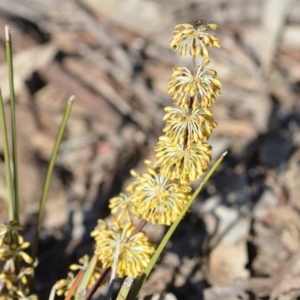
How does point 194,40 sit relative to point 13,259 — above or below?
above

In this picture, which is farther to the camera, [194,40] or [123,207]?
[123,207]

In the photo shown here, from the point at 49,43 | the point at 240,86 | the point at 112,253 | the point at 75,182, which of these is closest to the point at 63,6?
the point at 49,43

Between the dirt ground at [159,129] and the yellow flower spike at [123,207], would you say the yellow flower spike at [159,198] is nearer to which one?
the yellow flower spike at [123,207]

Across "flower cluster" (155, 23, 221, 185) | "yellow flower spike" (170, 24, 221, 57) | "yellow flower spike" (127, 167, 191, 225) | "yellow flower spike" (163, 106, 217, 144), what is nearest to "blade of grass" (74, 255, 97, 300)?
"yellow flower spike" (127, 167, 191, 225)

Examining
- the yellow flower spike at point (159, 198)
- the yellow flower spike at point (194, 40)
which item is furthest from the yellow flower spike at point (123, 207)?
the yellow flower spike at point (194, 40)

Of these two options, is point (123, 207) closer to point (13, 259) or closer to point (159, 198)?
point (159, 198)

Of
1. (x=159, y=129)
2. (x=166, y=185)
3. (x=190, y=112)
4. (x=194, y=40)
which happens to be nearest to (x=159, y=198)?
(x=166, y=185)
